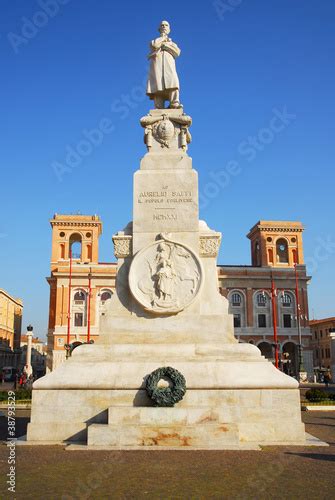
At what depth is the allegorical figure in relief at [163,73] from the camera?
13.0 m

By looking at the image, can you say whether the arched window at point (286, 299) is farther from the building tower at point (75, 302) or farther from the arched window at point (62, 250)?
the arched window at point (62, 250)

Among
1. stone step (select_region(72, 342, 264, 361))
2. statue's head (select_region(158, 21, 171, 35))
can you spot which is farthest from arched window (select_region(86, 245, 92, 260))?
stone step (select_region(72, 342, 264, 361))

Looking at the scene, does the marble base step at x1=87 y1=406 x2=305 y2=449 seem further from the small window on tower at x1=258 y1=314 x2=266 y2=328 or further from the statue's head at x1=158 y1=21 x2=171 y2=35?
the small window on tower at x1=258 y1=314 x2=266 y2=328

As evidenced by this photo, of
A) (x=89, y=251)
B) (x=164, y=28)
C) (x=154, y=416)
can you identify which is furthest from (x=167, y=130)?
(x=89, y=251)

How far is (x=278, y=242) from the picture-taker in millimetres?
79875

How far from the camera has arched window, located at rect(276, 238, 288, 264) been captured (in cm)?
7988

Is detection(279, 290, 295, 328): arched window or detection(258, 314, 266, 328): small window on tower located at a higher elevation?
detection(279, 290, 295, 328): arched window

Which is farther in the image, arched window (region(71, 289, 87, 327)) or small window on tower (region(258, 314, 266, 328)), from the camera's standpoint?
small window on tower (region(258, 314, 266, 328))

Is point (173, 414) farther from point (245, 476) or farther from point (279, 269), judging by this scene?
point (279, 269)

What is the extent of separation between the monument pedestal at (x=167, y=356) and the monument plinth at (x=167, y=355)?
0.8 inches

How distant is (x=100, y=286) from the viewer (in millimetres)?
66000

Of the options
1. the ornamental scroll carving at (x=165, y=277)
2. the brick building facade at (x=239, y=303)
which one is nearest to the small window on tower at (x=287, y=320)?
the brick building facade at (x=239, y=303)

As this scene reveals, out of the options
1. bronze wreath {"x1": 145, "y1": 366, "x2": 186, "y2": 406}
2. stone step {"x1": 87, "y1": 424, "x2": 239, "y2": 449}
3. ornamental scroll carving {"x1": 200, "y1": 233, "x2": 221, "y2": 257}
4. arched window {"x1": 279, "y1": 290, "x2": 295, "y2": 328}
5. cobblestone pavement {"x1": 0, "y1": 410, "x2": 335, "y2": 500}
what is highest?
arched window {"x1": 279, "y1": 290, "x2": 295, "y2": 328}

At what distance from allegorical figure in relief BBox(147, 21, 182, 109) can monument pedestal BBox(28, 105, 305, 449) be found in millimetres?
711
